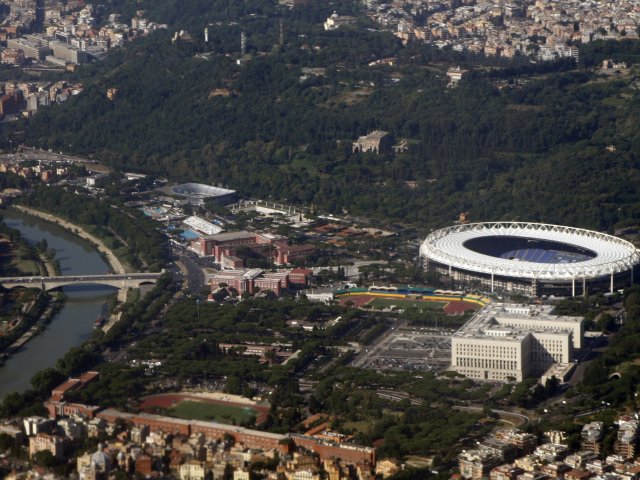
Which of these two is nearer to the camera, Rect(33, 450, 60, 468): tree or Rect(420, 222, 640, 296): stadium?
Rect(33, 450, 60, 468): tree

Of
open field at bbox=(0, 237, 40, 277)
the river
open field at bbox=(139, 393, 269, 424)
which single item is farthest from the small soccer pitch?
open field at bbox=(0, 237, 40, 277)

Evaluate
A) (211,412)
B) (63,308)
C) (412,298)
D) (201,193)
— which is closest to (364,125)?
(201,193)

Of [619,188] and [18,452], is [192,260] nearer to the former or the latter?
[619,188]

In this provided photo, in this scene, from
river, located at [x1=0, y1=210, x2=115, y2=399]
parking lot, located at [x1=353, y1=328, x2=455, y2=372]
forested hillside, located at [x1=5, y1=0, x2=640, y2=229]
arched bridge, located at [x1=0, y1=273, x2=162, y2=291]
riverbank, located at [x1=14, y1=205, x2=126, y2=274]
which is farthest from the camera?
forested hillside, located at [x1=5, y1=0, x2=640, y2=229]

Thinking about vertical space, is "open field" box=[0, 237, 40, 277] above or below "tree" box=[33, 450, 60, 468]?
below

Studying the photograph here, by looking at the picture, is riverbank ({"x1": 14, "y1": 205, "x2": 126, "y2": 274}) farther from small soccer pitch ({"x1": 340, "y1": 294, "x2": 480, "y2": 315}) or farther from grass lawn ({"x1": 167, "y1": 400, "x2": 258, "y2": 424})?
grass lawn ({"x1": 167, "y1": 400, "x2": 258, "y2": 424})

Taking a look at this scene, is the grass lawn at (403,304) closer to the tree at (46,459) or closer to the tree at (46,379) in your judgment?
the tree at (46,379)
